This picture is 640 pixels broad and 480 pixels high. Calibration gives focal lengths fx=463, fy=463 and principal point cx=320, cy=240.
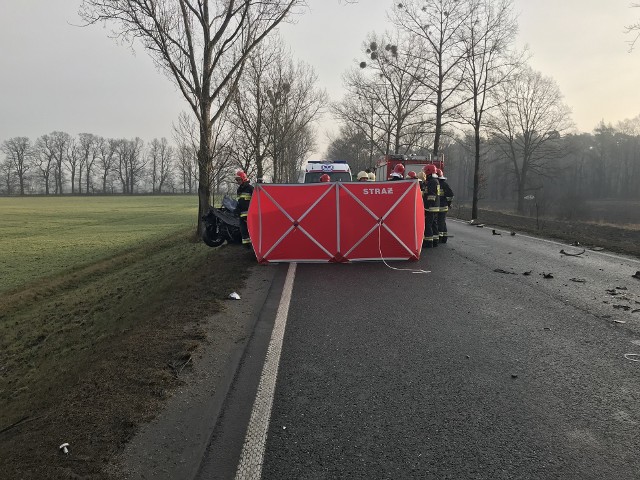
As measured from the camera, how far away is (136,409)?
322cm

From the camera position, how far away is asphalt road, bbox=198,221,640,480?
8.64ft

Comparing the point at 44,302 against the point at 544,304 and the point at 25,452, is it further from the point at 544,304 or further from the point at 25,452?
the point at 544,304

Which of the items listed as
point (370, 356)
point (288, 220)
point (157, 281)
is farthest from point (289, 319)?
point (157, 281)

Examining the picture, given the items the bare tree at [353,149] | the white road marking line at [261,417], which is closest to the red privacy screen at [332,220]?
the white road marking line at [261,417]

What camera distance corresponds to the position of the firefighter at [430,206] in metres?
11.2

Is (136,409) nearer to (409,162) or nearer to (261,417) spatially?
(261,417)

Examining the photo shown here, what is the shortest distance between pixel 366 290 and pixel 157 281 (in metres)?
6.84

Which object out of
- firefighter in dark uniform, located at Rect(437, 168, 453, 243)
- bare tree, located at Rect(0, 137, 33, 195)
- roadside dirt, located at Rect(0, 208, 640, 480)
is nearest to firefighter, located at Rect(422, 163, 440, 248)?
firefighter in dark uniform, located at Rect(437, 168, 453, 243)

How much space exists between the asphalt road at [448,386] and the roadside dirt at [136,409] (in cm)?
26

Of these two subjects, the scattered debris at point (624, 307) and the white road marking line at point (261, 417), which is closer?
the white road marking line at point (261, 417)

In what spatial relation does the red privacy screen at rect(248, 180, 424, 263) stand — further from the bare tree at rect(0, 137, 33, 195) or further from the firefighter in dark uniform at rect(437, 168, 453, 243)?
the bare tree at rect(0, 137, 33, 195)

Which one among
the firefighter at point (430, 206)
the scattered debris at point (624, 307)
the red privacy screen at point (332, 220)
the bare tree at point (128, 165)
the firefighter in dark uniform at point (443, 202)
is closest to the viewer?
the scattered debris at point (624, 307)

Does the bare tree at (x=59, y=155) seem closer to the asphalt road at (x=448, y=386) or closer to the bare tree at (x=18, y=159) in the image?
the bare tree at (x=18, y=159)

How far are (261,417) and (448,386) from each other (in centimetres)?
148
